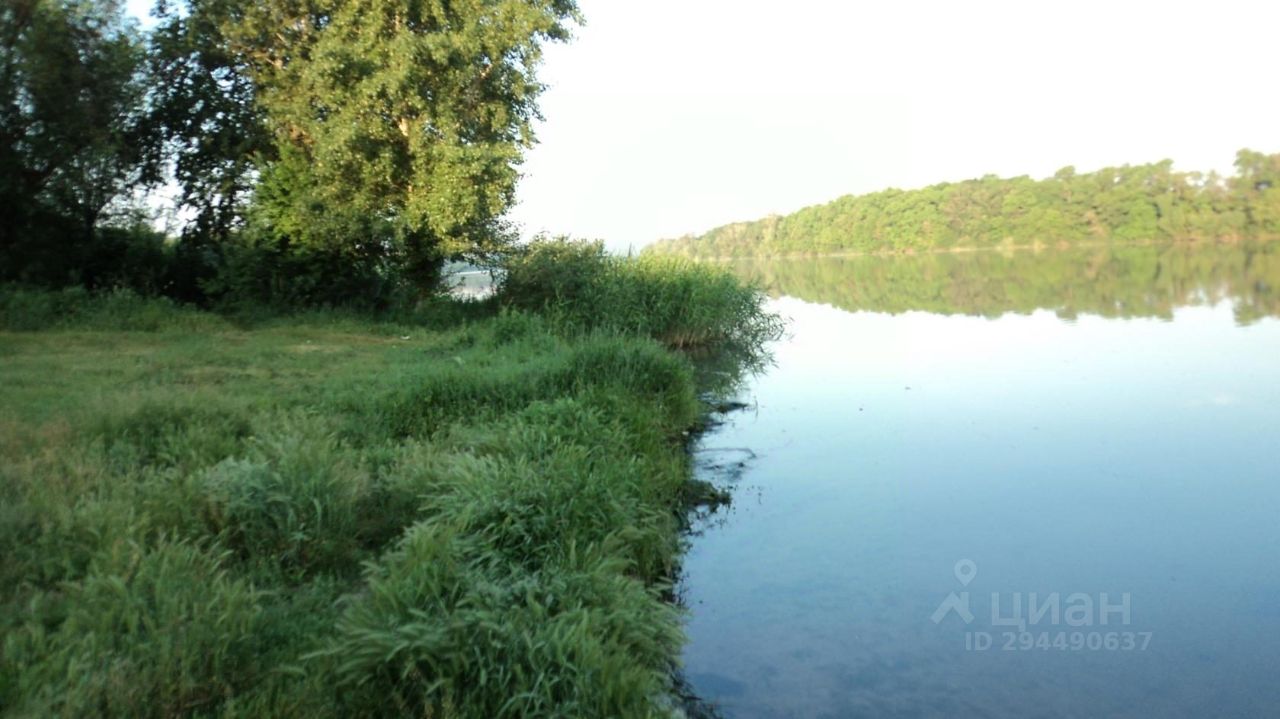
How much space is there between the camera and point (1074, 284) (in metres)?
32.7

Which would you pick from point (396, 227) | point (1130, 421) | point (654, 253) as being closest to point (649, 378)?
point (1130, 421)

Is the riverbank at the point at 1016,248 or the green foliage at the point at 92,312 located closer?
the green foliage at the point at 92,312

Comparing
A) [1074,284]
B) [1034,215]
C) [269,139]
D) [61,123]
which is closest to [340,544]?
[61,123]

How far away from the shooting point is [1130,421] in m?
10.9

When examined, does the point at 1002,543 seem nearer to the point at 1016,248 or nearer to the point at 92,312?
the point at 92,312

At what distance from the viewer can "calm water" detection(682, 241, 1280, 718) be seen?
16.6 ft

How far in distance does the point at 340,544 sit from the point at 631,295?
40.8 feet

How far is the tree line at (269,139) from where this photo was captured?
15.0 meters

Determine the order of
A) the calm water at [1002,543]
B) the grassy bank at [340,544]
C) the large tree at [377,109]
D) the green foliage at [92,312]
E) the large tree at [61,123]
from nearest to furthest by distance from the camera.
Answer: the grassy bank at [340,544] → the calm water at [1002,543] → the green foliage at [92,312] → the large tree at [61,123] → the large tree at [377,109]

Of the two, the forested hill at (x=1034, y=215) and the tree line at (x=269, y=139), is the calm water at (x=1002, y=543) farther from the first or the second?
the forested hill at (x=1034, y=215)

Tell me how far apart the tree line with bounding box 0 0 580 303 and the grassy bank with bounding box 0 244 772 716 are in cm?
695

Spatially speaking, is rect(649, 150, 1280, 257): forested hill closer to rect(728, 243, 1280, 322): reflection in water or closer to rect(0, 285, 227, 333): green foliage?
rect(728, 243, 1280, 322): reflection in water

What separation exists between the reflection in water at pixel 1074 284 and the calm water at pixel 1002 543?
9.29m

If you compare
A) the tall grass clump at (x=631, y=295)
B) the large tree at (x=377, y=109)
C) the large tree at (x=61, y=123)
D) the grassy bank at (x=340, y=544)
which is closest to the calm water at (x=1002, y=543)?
the grassy bank at (x=340, y=544)
